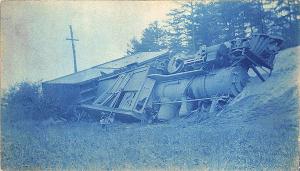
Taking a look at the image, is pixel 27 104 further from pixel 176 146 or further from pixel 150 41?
pixel 176 146

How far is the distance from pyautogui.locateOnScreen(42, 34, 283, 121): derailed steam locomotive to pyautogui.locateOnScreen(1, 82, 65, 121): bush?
1332 millimetres

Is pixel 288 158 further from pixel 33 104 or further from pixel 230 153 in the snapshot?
pixel 33 104

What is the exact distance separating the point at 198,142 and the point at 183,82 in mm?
2469

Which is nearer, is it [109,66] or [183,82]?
[183,82]

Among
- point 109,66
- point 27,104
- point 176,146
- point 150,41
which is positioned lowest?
point 176,146

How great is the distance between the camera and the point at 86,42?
7.29 m

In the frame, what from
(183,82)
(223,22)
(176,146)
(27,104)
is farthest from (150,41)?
(27,104)

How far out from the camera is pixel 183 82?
816cm

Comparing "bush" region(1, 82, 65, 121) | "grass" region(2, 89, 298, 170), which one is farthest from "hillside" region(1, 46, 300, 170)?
"bush" region(1, 82, 65, 121)

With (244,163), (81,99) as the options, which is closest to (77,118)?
(81,99)

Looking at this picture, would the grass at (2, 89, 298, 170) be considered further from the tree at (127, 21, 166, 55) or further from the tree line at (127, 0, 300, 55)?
the tree at (127, 21, 166, 55)

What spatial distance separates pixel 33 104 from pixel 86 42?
1.75 meters

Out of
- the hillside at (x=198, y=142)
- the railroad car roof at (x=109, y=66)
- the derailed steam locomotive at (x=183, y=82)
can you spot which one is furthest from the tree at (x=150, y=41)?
the hillside at (x=198, y=142)

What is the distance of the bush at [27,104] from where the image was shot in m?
6.32
